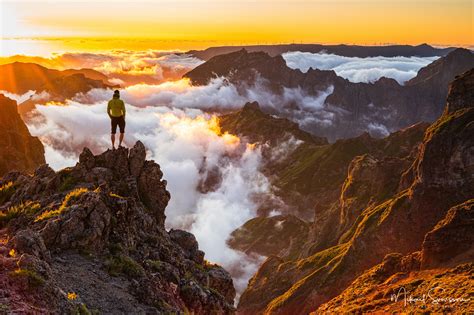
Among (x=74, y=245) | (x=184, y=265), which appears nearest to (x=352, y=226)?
(x=184, y=265)

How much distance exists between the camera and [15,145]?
11800cm

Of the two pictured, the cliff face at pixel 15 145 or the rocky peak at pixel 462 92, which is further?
the rocky peak at pixel 462 92

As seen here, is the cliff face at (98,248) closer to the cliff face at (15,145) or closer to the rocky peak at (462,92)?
the cliff face at (15,145)

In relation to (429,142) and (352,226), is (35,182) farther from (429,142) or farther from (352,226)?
(352,226)

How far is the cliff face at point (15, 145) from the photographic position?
10312cm

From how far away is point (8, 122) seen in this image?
126375mm

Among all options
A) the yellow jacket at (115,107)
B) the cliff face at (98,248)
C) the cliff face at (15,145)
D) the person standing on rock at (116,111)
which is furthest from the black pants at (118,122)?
the cliff face at (15,145)

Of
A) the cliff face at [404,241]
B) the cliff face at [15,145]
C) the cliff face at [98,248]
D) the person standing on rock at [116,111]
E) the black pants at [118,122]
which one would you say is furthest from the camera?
the cliff face at [15,145]

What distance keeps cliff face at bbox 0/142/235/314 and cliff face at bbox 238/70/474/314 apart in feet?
133

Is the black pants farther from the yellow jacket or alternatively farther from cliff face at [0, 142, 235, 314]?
cliff face at [0, 142, 235, 314]

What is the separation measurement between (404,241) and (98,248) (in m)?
110

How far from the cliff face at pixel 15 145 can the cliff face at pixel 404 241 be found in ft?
263

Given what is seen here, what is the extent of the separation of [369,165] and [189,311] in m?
171

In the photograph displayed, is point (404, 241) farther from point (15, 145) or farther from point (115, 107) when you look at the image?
point (15, 145)
